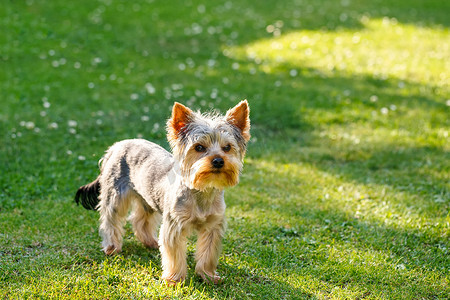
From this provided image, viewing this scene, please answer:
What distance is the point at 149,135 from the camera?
31.6 ft

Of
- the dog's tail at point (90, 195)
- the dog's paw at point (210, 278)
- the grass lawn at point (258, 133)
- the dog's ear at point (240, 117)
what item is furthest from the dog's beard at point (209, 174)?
the dog's tail at point (90, 195)

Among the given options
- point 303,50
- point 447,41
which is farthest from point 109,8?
point 447,41

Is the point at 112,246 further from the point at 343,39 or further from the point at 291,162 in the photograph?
the point at 343,39

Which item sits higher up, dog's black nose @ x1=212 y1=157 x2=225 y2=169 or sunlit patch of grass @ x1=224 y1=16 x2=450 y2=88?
dog's black nose @ x1=212 y1=157 x2=225 y2=169

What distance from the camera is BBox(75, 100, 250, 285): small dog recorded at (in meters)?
5.18

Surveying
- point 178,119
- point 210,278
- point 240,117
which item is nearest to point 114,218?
point 210,278

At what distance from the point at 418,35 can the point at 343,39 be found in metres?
2.52

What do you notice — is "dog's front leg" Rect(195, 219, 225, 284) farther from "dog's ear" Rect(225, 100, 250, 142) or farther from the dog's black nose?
"dog's ear" Rect(225, 100, 250, 142)

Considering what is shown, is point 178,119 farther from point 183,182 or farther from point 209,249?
point 209,249

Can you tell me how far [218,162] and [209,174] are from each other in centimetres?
15

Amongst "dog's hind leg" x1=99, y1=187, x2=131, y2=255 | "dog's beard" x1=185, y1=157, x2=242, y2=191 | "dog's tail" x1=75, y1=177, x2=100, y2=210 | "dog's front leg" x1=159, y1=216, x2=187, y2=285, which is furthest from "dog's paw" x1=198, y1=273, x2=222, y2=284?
"dog's tail" x1=75, y1=177, x2=100, y2=210

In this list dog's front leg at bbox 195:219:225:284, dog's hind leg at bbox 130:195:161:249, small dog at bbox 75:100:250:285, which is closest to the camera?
small dog at bbox 75:100:250:285

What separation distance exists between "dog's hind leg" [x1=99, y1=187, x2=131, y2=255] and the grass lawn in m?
0.17

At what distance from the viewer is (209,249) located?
18.1 feet
